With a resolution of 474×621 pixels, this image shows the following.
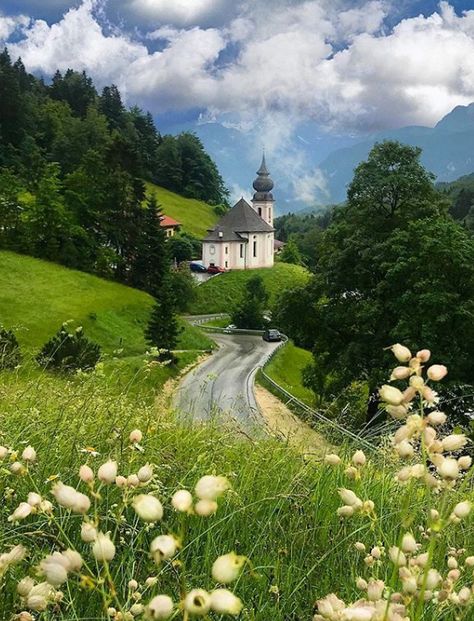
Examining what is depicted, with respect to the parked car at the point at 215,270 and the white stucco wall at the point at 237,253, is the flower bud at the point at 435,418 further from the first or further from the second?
the white stucco wall at the point at 237,253

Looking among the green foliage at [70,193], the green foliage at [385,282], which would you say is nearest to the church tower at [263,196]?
the green foliage at [70,193]

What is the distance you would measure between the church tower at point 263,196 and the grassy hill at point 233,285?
1734 cm

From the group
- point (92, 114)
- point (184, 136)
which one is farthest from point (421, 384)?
point (184, 136)

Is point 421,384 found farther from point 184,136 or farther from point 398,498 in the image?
point 184,136

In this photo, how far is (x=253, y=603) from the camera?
101 inches

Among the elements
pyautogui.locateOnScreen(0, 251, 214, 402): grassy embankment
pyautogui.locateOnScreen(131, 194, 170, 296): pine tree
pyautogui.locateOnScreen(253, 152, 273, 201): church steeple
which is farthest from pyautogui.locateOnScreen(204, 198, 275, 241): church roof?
pyautogui.locateOnScreen(0, 251, 214, 402): grassy embankment

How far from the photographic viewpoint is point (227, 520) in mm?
3346

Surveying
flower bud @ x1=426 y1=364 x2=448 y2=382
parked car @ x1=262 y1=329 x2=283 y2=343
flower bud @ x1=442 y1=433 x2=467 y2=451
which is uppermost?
flower bud @ x1=426 y1=364 x2=448 y2=382

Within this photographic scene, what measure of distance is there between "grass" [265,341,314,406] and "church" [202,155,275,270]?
3587 cm

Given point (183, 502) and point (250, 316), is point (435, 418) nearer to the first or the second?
point (183, 502)

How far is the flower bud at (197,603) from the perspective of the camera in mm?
1050

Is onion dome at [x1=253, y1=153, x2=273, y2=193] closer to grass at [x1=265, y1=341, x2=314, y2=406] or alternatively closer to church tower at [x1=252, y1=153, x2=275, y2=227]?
church tower at [x1=252, y1=153, x2=275, y2=227]

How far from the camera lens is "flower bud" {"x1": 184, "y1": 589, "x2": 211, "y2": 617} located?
1050mm

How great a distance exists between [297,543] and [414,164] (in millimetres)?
22661
